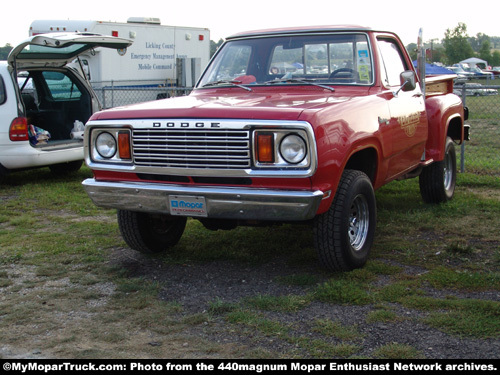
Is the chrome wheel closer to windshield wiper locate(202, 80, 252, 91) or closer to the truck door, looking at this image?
the truck door

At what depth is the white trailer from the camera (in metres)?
17.1

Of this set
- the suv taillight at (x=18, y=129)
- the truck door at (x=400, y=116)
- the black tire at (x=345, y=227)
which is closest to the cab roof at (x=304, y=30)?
the truck door at (x=400, y=116)

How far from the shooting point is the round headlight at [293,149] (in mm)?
4340

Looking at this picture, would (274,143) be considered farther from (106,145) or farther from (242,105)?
(106,145)

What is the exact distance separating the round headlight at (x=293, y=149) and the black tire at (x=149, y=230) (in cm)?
147

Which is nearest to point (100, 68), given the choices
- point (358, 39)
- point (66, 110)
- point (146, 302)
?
point (66, 110)

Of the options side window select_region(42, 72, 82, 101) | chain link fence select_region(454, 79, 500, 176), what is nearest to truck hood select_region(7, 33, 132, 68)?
side window select_region(42, 72, 82, 101)

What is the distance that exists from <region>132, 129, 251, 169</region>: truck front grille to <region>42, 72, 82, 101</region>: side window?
576 centimetres

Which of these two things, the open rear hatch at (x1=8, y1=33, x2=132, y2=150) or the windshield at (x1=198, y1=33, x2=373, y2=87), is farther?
the open rear hatch at (x1=8, y1=33, x2=132, y2=150)

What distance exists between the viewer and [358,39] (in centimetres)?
580

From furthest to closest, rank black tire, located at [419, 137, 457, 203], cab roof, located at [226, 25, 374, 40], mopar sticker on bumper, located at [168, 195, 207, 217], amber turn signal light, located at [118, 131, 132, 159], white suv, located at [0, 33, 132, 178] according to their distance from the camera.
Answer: white suv, located at [0, 33, 132, 178], black tire, located at [419, 137, 457, 203], cab roof, located at [226, 25, 374, 40], amber turn signal light, located at [118, 131, 132, 159], mopar sticker on bumper, located at [168, 195, 207, 217]
